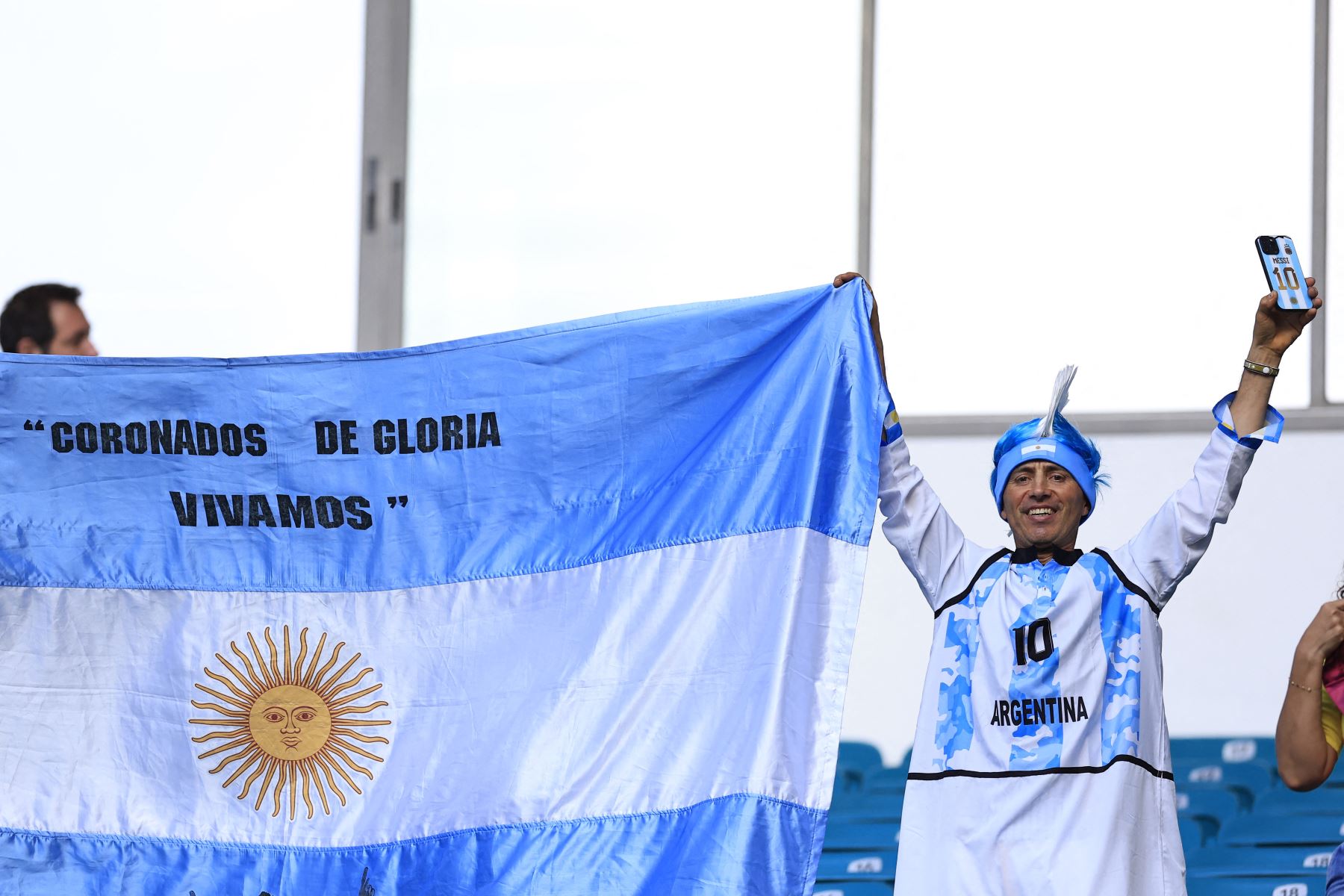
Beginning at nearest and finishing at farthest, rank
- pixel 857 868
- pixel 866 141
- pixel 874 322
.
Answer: pixel 874 322 < pixel 857 868 < pixel 866 141

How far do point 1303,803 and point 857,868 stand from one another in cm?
107

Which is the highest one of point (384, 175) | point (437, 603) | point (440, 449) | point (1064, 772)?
point (384, 175)

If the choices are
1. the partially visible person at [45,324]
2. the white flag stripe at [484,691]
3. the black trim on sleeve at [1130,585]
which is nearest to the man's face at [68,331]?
the partially visible person at [45,324]

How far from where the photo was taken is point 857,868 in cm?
402

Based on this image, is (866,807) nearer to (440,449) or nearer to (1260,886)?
(1260,886)

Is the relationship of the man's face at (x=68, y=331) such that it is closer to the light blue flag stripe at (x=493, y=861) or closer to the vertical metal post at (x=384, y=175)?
the light blue flag stripe at (x=493, y=861)

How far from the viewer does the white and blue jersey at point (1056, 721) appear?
107 inches

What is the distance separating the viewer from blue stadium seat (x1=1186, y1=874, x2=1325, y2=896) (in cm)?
350

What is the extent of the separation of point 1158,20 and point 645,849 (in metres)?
3.59

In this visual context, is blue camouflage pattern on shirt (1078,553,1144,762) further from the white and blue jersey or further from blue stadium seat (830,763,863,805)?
blue stadium seat (830,763,863,805)

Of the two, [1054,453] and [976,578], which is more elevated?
[1054,453]

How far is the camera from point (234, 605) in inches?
126

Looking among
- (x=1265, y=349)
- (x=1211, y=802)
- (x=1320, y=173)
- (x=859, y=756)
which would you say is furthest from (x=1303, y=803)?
(x=1320, y=173)

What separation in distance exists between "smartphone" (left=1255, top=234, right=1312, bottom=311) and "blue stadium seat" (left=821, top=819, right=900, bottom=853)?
180cm
